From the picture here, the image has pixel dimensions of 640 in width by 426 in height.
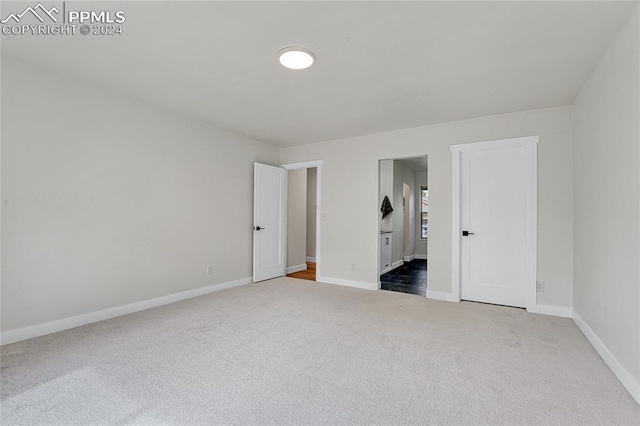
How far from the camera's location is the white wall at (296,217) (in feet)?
20.4

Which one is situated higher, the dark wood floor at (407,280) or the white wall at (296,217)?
the white wall at (296,217)

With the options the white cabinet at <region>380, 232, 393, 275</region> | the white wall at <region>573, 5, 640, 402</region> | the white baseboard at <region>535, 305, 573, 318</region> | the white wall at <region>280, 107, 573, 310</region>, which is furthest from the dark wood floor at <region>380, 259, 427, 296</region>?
the white wall at <region>573, 5, 640, 402</region>

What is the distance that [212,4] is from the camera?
1.85 m

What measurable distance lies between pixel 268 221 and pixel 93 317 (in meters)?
2.76

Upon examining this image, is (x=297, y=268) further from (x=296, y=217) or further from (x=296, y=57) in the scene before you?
(x=296, y=57)

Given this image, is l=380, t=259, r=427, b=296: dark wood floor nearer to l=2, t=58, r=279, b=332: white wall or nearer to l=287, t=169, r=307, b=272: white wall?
l=287, t=169, r=307, b=272: white wall

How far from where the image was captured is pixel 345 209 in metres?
4.94

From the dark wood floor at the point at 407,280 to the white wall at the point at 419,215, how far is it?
129 centimetres

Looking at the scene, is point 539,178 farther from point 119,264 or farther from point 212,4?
point 119,264

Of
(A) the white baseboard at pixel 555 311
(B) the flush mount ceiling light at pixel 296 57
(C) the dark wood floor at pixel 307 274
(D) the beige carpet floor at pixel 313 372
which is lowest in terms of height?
(C) the dark wood floor at pixel 307 274

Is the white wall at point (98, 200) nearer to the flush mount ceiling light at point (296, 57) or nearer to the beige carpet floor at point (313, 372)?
the beige carpet floor at point (313, 372)

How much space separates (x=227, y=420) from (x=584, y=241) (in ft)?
11.4

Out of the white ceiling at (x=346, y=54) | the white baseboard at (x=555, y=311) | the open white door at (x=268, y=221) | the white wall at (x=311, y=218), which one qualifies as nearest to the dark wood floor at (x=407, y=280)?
the white baseboard at (x=555, y=311)

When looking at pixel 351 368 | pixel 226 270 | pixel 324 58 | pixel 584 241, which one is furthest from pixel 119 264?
pixel 584 241
